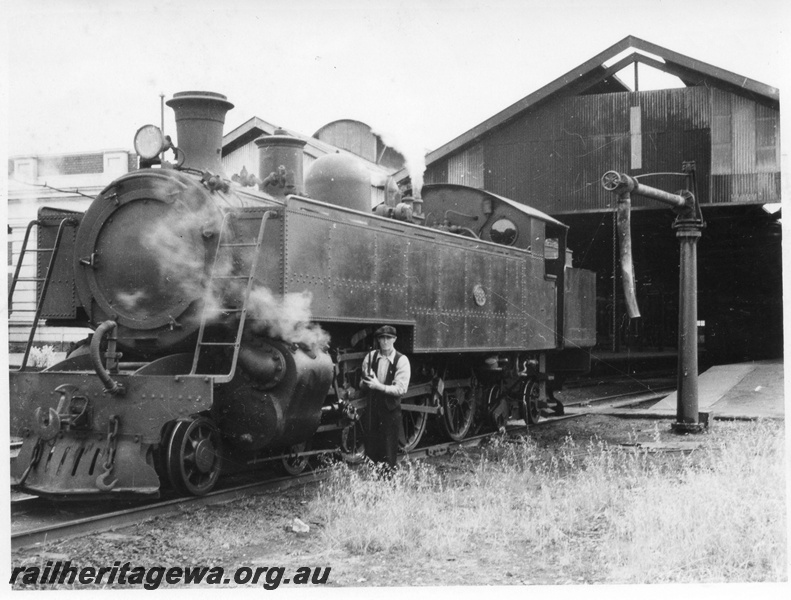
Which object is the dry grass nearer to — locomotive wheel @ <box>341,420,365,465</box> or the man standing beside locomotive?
the man standing beside locomotive

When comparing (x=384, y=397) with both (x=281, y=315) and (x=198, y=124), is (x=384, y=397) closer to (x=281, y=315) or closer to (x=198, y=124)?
(x=281, y=315)

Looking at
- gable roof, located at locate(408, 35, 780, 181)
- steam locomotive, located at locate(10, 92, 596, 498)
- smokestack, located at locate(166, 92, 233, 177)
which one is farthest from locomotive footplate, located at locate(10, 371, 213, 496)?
gable roof, located at locate(408, 35, 780, 181)

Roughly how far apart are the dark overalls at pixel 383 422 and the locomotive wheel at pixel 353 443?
81 cm

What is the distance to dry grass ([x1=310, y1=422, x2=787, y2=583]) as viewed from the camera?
505 cm

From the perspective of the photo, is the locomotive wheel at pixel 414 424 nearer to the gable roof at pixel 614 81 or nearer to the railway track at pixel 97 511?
the railway track at pixel 97 511

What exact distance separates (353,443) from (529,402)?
4.31 metres

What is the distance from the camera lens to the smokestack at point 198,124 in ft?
23.7

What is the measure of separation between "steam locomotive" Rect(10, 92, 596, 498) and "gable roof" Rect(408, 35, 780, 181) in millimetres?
7550

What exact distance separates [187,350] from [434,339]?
2846mm

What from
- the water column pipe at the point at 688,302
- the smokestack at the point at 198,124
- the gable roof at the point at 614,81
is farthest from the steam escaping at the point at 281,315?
the gable roof at the point at 614,81

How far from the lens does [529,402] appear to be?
12.0 metres

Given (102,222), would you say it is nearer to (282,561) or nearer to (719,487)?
(282,561)

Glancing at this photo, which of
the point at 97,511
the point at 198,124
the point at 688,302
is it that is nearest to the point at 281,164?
the point at 198,124

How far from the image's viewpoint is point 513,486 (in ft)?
24.0
